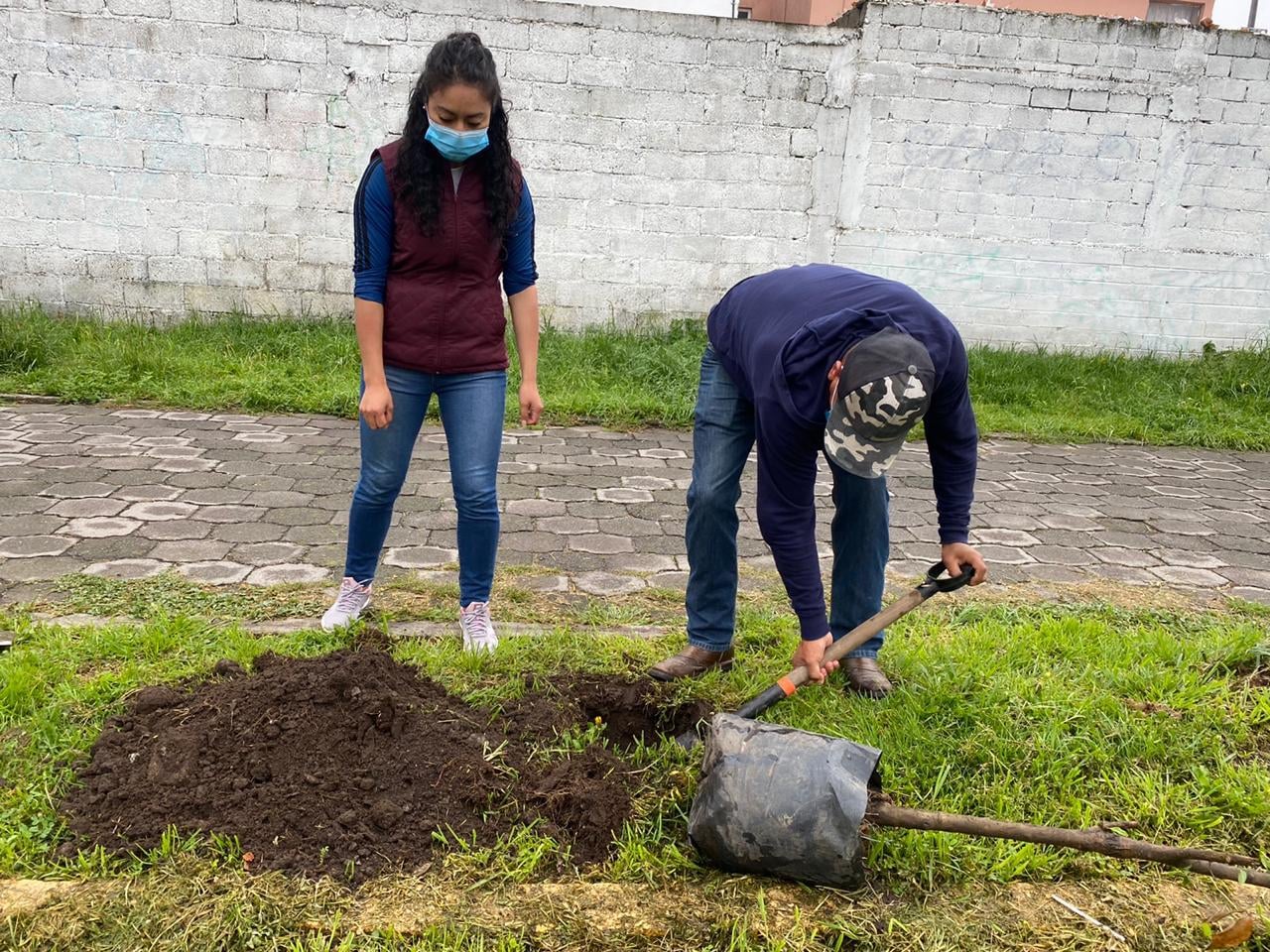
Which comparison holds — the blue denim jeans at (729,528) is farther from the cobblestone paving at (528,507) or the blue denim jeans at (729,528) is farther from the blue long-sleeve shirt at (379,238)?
the cobblestone paving at (528,507)

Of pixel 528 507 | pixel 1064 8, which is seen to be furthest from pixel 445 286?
pixel 1064 8

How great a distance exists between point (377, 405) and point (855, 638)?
5.36 ft

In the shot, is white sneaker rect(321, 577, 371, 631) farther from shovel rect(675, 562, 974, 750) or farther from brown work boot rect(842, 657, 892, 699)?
brown work boot rect(842, 657, 892, 699)

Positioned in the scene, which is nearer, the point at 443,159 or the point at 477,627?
the point at 443,159

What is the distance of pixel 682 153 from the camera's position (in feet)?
24.9

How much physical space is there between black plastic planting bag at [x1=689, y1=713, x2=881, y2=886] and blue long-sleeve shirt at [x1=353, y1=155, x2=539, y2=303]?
1.70 m

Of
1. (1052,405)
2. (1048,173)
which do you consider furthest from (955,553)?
Answer: (1048,173)

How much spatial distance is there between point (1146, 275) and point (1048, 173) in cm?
135

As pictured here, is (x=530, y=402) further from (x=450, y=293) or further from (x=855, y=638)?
(x=855, y=638)

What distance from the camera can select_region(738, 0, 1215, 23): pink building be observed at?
17172mm

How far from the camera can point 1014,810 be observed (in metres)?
2.48

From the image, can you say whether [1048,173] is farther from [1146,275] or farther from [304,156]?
[304,156]

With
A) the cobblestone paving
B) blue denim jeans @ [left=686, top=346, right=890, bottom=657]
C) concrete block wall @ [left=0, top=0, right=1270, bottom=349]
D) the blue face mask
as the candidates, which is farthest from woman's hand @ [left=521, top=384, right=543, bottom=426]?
concrete block wall @ [left=0, top=0, right=1270, bottom=349]

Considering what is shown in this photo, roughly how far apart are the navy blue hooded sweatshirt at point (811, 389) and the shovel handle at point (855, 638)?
12 centimetres
